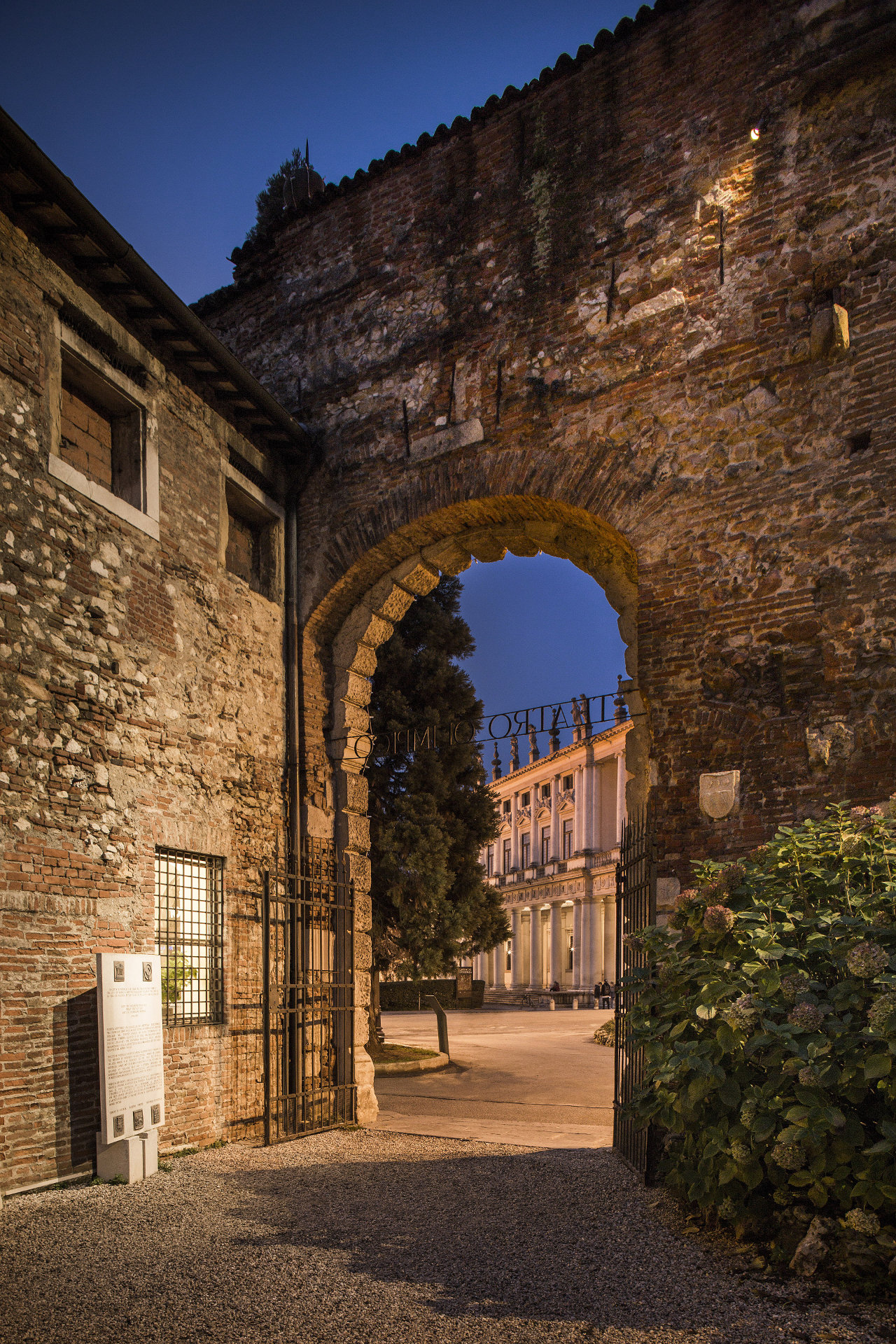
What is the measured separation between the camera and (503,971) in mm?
53031

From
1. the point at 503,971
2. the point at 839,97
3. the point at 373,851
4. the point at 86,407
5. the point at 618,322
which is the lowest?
the point at 503,971

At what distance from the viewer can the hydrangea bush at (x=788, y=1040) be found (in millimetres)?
3854

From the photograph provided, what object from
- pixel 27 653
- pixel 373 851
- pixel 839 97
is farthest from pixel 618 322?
pixel 373 851

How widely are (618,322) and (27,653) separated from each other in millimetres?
5154

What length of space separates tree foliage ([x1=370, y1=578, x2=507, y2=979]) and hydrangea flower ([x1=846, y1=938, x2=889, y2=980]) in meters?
10.1

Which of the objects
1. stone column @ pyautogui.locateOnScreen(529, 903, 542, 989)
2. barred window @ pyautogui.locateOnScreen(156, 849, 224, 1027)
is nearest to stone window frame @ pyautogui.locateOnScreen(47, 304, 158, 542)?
barred window @ pyautogui.locateOnScreen(156, 849, 224, 1027)

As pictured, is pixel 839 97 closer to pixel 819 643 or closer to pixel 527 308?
pixel 527 308

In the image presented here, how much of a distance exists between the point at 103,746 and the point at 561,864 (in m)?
41.7

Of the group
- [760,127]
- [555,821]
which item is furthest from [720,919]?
[555,821]

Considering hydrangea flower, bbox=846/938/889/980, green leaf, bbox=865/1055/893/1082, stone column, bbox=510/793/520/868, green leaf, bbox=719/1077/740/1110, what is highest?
hydrangea flower, bbox=846/938/889/980

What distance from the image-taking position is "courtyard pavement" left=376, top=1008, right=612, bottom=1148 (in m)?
8.41

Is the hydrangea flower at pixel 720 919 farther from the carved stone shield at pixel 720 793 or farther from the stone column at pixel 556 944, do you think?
the stone column at pixel 556 944

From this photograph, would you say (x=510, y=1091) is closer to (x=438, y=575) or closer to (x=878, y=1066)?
(x=438, y=575)

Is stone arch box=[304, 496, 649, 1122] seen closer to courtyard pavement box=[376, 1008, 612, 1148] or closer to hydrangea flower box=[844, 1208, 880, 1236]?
courtyard pavement box=[376, 1008, 612, 1148]
